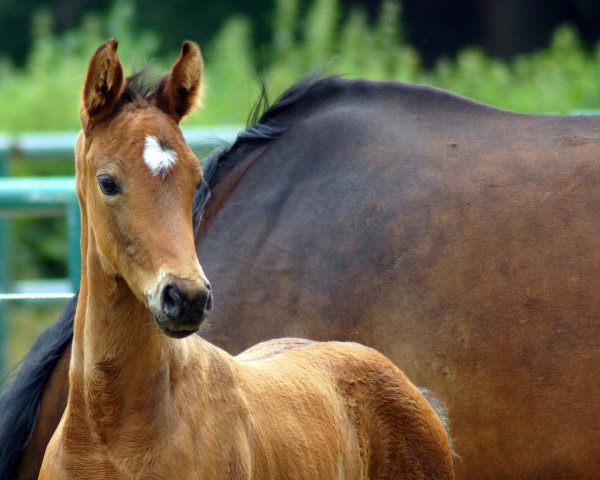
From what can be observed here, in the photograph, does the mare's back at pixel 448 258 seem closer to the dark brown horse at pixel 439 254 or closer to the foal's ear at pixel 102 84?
the dark brown horse at pixel 439 254

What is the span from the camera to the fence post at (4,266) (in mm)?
6152

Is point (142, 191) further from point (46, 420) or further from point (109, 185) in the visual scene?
point (46, 420)

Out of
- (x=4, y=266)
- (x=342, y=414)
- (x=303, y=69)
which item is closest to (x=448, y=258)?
(x=342, y=414)

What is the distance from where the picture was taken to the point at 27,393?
3.79 m

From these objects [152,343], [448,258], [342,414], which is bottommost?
[342,414]

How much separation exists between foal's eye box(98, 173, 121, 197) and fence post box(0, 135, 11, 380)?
131 inches

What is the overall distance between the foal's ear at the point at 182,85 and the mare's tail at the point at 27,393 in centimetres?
96

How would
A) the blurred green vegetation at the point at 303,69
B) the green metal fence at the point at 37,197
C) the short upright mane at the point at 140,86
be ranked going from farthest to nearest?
the blurred green vegetation at the point at 303,69 → the green metal fence at the point at 37,197 → the short upright mane at the point at 140,86

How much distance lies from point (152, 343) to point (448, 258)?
1.33 meters

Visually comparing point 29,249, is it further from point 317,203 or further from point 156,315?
point 156,315

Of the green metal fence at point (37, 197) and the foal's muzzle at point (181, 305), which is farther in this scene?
the green metal fence at point (37, 197)

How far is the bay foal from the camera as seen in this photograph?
2.73 m

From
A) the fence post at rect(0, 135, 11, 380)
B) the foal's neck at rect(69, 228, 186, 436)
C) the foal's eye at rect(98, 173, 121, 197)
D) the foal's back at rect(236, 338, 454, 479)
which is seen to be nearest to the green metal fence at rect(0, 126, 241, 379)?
the fence post at rect(0, 135, 11, 380)

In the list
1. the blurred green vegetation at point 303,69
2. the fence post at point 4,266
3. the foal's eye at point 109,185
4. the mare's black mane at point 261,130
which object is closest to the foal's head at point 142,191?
the foal's eye at point 109,185
